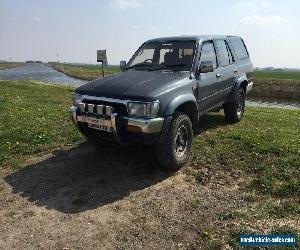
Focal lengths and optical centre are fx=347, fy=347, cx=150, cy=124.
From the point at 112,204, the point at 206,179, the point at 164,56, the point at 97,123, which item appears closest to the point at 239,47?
the point at 164,56

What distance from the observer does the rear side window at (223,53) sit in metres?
8.48

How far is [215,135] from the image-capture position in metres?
8.39

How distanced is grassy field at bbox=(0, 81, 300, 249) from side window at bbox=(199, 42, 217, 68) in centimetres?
183

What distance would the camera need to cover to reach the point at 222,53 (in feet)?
28.3

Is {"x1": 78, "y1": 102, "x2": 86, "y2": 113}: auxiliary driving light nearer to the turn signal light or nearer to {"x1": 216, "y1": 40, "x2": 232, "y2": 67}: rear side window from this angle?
Answer: the turn signal light

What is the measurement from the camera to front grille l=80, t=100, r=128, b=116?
6.02 m

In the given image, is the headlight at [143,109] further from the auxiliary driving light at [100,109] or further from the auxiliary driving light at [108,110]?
the auxiliary driving light at [100,109]

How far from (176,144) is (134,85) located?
4.53 feet

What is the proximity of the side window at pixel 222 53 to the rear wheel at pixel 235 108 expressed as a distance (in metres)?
1.04

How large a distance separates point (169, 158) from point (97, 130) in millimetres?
1418

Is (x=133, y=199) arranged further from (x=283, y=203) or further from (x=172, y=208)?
(x=283, y=203)

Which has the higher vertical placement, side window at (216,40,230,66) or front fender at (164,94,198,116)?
side window at (216,40,230,66)

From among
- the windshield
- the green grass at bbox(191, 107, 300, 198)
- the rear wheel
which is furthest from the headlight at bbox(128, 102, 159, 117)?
the rear wheel

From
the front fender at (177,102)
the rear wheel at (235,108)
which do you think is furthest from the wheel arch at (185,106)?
the rear wheel at (235,108)
